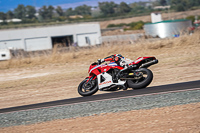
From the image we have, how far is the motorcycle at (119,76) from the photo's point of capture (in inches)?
317

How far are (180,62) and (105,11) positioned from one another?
418ft

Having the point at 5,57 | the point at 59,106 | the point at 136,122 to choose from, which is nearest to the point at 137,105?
the point at 136,122

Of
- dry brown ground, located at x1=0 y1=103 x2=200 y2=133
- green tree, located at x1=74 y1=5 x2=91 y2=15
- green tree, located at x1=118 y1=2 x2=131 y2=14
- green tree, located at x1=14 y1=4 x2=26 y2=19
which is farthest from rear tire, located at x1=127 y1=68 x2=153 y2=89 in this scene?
green tree, located at x1=74 y1=5 x2=91 y2=15

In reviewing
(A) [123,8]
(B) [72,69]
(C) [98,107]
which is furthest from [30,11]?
(C) [98,107]

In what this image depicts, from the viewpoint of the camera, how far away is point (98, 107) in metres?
7.14

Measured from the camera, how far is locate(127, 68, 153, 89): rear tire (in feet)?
25.7

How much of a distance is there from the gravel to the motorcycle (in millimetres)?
1007

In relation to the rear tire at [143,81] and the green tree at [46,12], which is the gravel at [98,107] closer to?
the rear tire at [143,81]

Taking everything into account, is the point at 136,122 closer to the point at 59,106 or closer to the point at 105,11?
the point at 59,106

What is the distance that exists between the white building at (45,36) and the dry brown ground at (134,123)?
153ft

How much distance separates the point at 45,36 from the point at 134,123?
2050 inches

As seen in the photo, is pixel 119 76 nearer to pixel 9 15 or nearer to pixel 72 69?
pixel 72 69

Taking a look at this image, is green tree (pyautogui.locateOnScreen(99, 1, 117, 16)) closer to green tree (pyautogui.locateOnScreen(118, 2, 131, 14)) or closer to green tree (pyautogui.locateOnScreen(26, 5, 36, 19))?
green tree (pyautogui.locateOnScreen(118, 2, 131, 14))

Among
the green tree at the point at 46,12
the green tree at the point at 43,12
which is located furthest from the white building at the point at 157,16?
the green tree at the point at 43,12
